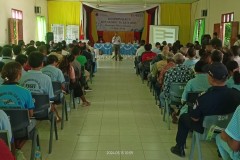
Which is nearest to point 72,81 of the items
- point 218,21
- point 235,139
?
point 235,139

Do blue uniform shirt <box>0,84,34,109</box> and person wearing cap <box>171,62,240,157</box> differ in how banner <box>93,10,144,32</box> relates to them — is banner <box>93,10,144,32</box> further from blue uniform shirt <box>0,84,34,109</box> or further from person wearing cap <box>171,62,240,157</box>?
person wearing cap <box>171,62,240,157</box>

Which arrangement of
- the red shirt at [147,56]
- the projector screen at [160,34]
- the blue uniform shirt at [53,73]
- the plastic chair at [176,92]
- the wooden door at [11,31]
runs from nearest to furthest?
the plastic chair at [176,92]
the blue uniform shirt at [53,73]
the red shirt at [147,56]
the wooden door at [11,31]
the projector screen at [160,34]

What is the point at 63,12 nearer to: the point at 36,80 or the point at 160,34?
the point at 160,34

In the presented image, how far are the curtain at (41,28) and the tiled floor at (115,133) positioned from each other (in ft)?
26.3

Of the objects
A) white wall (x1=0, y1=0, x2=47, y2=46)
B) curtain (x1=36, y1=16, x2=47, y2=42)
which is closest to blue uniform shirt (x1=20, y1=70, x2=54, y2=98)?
white wall (x1=0, y1=0, x2=47, y2=46)

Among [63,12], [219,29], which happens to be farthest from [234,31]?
[63,12]

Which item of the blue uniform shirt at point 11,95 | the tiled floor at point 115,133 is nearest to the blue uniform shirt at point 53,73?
the tiled floor at point 115,133

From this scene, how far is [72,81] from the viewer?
223 inches

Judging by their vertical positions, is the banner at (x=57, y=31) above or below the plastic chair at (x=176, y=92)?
above

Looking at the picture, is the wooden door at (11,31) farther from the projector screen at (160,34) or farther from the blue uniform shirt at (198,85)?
the projector screen at (160,34)

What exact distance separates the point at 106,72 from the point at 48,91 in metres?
7.21

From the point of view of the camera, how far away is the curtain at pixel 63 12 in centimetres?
1705

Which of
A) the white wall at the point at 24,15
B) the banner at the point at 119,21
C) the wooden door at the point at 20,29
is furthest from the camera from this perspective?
the banner at the point at 119,21

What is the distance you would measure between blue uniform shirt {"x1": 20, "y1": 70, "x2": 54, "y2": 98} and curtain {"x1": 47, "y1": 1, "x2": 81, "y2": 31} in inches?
540
